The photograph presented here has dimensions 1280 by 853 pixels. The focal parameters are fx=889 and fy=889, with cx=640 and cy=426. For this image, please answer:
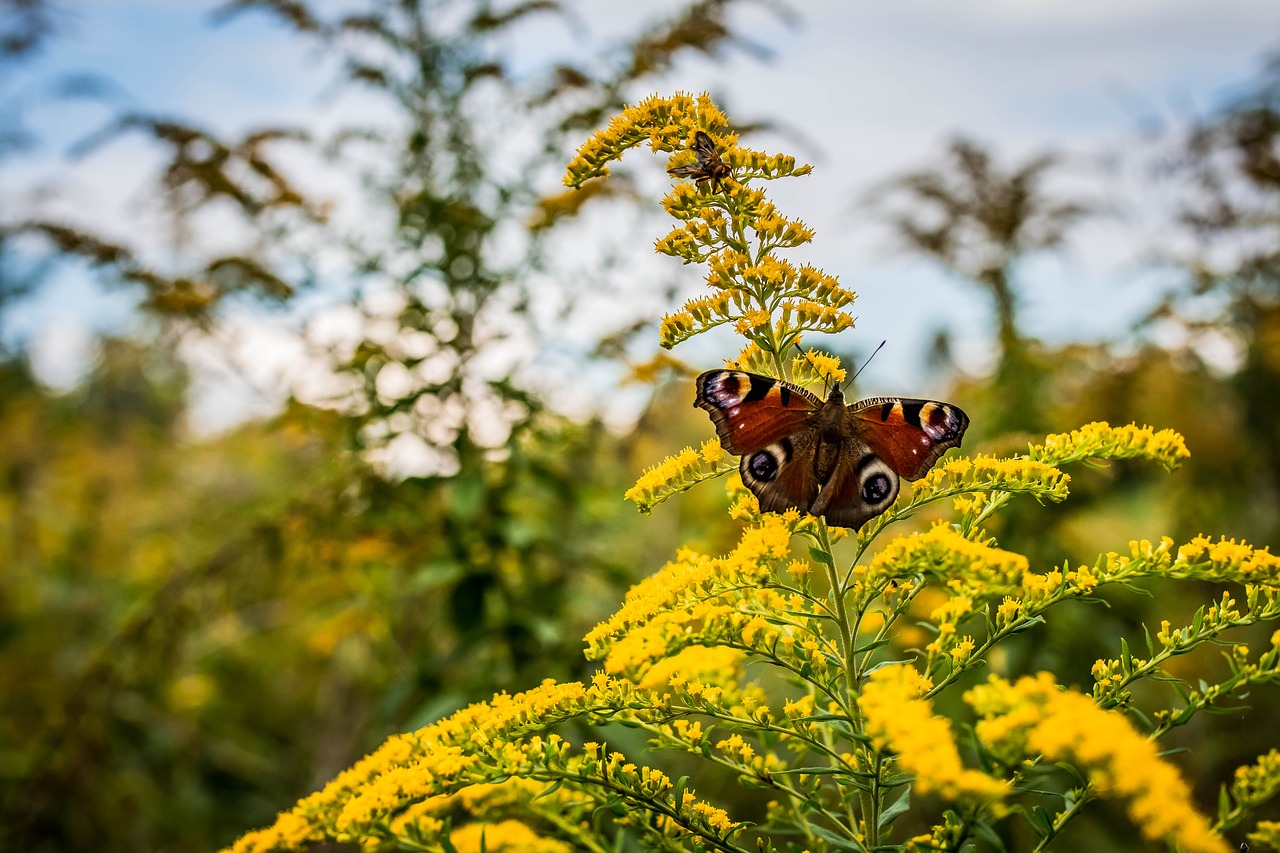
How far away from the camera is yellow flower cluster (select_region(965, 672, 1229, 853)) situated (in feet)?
3.90

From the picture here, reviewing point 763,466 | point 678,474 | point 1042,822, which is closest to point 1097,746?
point 1042,822

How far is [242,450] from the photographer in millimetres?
8711

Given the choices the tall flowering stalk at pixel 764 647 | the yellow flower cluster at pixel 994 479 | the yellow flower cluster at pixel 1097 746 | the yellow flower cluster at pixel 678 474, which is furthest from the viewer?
the yellow flower cluster at pixel 678 474

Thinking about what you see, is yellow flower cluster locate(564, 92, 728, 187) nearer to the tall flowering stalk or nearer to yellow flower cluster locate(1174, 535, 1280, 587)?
the tall flowering stalk

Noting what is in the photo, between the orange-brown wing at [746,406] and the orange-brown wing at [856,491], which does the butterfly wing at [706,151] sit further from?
the orange-brown wing at [856,491]

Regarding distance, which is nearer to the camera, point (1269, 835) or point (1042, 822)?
point (1269, 835)

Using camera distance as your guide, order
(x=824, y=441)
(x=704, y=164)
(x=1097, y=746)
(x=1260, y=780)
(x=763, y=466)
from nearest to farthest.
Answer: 1. (x=1097, y=746)
2. (x=1260, y=780)
3. (x=704, y=164)
4. (x=763, y=466)
5. (x=824, y=441)

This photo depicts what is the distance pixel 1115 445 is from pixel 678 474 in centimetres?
95

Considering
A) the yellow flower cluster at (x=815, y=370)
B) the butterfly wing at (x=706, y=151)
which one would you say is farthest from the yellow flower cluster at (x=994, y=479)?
the butterfly wing at (x=706, y=151)

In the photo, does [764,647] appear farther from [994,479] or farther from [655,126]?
[655,126]

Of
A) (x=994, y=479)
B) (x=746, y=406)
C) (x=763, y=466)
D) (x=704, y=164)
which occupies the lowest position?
(x=994, y=479)

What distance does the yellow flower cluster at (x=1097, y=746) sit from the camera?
119cm

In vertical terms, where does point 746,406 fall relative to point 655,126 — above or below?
below

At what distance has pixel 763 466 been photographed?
1.97m
